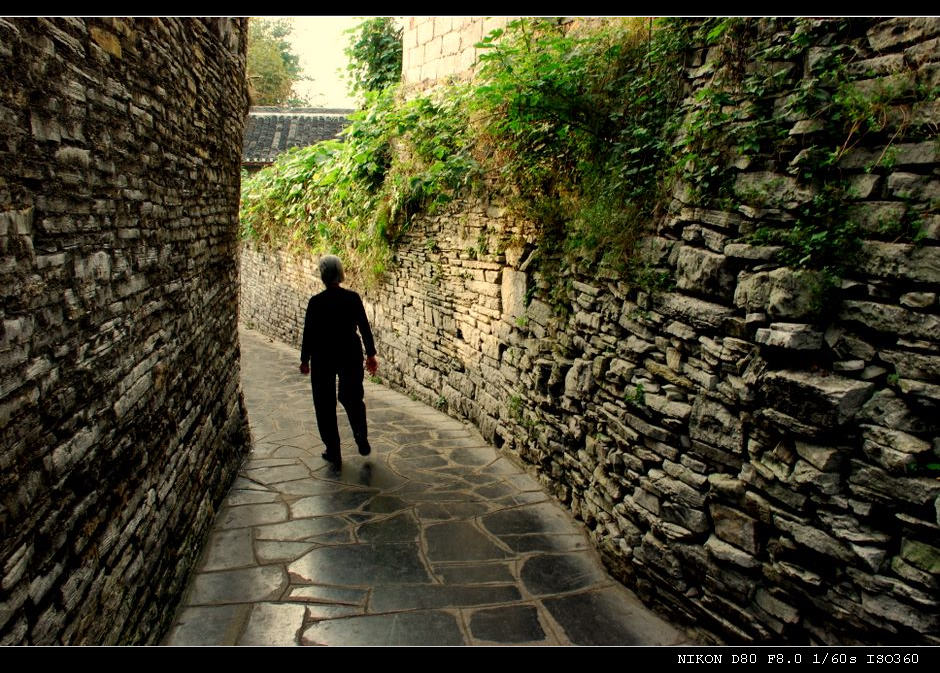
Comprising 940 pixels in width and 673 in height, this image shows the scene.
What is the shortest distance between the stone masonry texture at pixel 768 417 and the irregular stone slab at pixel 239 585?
81.3 inches

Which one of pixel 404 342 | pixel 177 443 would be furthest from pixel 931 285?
pixel 404 342

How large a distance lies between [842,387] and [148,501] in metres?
3.19

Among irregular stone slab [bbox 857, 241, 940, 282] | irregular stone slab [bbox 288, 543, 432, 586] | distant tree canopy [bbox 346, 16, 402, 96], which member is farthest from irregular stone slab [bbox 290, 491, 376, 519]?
distant tree canopy [bbox 346, 16, 402, 96]

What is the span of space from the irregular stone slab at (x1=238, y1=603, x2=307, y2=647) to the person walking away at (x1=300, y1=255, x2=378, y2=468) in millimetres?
2051

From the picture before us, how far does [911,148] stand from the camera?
7.14 feet

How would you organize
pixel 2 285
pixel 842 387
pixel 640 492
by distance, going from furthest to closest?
pixel 640 492 < pixel 842 387 < pixel 2 285

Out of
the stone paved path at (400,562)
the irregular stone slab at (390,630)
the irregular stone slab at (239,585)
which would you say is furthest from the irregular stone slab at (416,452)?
the irregular stone slab at (390,630)

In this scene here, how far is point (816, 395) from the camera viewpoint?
93.5 inches

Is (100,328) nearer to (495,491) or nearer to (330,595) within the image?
(330,595)

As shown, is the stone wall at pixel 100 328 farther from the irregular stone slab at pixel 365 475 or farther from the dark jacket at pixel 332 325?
the irregular stone slab at pixel 365 475

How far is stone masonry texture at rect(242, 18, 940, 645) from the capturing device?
2150mm

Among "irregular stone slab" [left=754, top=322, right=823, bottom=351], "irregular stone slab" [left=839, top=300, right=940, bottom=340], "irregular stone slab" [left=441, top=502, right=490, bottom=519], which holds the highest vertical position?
"irregular stone slab" [left=839, top=300, right=940, bottom=340]

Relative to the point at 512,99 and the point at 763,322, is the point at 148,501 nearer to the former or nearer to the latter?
the point at 763,322

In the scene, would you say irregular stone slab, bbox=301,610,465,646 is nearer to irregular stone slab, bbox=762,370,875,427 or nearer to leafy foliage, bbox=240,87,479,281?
irregular stone slab, bbox=762,370,875,427
